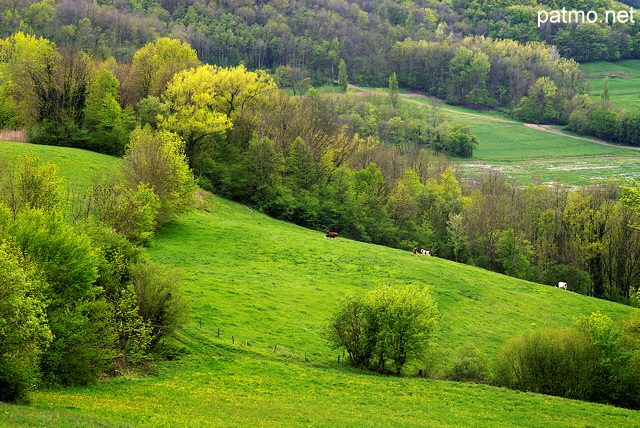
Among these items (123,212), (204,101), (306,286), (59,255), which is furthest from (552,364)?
(204,101)

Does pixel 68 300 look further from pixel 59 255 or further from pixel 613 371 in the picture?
pixel 613 371

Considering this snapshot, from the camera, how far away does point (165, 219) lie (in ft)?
179

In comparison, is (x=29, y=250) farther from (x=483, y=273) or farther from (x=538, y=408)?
(x=483, y=273)

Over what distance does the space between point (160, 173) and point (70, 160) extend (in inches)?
544

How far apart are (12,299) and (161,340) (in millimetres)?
12795

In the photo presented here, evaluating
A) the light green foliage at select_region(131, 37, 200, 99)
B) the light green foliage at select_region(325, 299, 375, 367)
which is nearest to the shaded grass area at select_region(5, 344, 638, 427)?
the light green foliage at select_region(325, 299, 375, 367)

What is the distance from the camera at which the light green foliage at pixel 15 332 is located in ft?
69.1

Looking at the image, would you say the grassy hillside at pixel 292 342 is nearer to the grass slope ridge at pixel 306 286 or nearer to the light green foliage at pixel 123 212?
the grass slope ridge at pixel 306 286

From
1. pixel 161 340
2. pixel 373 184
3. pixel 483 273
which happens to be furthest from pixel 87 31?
pixel 161 340

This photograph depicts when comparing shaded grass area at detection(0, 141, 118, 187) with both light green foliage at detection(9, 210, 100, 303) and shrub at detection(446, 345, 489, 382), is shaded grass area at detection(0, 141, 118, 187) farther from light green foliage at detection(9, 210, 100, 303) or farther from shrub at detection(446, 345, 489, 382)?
shrub at detection(446, 345, 489, 382)

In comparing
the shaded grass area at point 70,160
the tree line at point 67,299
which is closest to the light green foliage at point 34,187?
the tree line at point 67,299

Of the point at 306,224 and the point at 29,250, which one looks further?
the point at 306,224

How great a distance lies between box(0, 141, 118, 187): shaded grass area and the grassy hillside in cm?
1050

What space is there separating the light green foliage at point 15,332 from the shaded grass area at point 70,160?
34.9 meters
